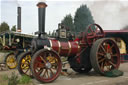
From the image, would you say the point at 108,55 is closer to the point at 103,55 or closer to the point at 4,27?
→ the point at 103,55

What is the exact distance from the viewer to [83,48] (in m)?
6.35

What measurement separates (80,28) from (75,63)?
3174 cm

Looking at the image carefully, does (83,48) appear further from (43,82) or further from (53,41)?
(43,82)

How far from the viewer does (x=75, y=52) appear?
6062 millimetres

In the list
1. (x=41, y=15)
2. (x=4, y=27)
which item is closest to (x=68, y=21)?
(x=4, y=27)

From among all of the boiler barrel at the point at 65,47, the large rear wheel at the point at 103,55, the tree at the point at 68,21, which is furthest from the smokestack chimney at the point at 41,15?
the tree at the point at 68,21

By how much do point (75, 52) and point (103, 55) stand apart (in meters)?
1.07

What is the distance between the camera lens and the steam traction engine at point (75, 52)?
202 inches

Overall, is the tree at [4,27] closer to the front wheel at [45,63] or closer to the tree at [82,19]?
the tree at [82,19]

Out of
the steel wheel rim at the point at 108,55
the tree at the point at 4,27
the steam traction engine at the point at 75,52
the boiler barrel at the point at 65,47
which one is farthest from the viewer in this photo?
the tree at the point at 4,27

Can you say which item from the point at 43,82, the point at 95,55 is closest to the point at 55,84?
the point at 43,82

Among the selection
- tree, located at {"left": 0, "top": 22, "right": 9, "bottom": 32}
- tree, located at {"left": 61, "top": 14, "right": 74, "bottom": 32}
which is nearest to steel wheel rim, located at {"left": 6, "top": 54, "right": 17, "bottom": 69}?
tree, located at {"left": 0, "top": 22, "right": 9, "bottom": 32}

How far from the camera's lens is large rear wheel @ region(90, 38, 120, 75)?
570 cm

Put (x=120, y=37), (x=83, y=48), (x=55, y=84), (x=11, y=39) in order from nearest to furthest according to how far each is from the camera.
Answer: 1. (x=55, y=84)
2. (x=83, y=48)
3. (x=11, y=39)
4. (x=120, y=37)
